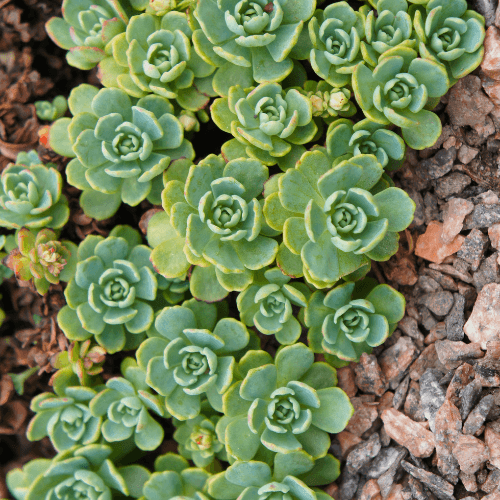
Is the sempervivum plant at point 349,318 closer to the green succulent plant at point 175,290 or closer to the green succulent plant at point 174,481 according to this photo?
the green succulent plant at point 175,290

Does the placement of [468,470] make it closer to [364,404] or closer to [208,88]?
[364,404]

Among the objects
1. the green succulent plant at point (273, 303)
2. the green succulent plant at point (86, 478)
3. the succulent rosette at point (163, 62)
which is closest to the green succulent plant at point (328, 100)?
the succulent rosette at point (163, 62)

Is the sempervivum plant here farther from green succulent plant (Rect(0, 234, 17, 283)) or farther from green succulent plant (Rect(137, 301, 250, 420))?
green succulent plant (Rect(0, 234, 17, 283))

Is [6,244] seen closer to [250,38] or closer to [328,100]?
[250,38]

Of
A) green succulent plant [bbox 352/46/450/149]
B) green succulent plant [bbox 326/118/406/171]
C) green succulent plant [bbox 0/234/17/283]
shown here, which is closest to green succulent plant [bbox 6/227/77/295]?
green succulent plant [bbox 0/234/17/283]

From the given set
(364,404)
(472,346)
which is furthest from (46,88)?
(472,346)
